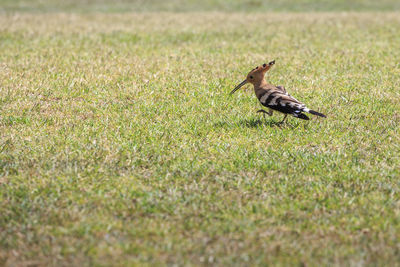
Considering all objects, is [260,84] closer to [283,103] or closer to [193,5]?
[283,103]

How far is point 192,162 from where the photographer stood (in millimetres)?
6000

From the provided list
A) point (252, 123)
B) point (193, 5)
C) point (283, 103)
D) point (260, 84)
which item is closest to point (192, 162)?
point (283, 103)

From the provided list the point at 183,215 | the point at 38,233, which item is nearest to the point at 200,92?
the point at 183,215

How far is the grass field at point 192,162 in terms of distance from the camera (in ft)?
14.4

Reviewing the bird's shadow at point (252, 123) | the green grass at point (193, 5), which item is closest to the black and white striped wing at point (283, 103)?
the bird's shadow at point (252, 123)

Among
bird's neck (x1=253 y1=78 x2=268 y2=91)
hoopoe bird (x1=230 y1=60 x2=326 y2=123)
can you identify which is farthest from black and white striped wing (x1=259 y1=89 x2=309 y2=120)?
bird's neck (x1=253 y1=78 x2=268 y2=91)

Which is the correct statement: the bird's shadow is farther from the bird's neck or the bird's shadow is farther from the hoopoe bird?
the bird's neck

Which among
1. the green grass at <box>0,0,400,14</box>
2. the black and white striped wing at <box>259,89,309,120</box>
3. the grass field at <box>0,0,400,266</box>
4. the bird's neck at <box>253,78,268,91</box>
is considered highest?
the green grass at <box>0,0,400,14</box>

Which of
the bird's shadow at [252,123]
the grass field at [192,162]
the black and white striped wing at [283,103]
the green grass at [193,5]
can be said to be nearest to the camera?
the grass field at [192,162]

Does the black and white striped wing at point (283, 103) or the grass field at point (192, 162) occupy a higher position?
the black and white striped wing at point (283, 103)

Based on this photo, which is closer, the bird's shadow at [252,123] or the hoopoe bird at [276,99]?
the hoopoe bird at [276,99]

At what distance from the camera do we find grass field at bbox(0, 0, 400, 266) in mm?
4391

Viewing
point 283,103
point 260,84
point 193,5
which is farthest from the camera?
point 193,5

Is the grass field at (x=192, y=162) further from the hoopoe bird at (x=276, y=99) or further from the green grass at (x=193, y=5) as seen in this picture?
the green grass at (x=193, y=5)
